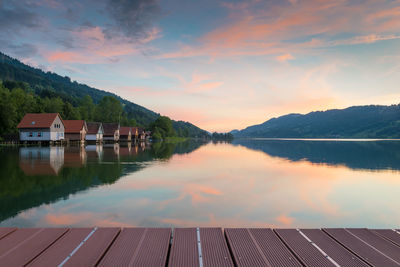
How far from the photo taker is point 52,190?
15328mm

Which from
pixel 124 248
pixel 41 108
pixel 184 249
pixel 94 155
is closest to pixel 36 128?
pixel 41 108

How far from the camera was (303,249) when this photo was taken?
6.80 meters

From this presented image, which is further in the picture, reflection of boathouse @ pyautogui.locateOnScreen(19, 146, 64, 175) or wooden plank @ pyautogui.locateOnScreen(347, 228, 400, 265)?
reflection of boathouse @ pyautogui.locateOnScreen(19, 146, 64, 175)

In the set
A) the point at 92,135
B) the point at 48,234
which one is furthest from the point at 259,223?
the point at 92,135

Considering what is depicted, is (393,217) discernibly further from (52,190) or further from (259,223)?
(52,190)

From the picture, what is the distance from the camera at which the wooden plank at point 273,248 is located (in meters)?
6.13

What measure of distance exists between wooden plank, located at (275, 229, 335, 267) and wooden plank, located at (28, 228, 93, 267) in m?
5.75

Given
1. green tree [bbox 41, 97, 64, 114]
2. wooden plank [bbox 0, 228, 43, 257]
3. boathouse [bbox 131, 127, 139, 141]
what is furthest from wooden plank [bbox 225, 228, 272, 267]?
boathouse [bbox 131, 127, 139, 141]

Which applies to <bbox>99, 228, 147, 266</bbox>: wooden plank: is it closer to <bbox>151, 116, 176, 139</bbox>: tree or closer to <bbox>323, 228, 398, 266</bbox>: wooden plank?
<bbox>323, 228, 398, 266</bbox>: wooden plank

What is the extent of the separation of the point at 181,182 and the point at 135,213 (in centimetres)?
784

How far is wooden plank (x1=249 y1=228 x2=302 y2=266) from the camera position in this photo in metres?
6.13

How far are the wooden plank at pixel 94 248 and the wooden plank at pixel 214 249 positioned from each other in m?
2.55

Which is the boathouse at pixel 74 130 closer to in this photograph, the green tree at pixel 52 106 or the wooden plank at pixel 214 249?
the green tree at pixel 52 106

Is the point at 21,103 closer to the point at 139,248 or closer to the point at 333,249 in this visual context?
the point at 139,248
